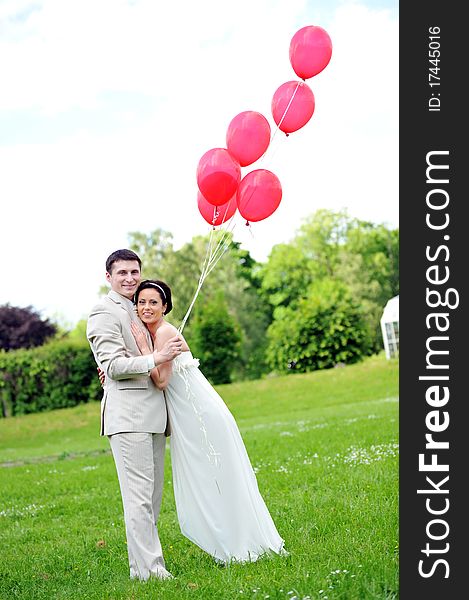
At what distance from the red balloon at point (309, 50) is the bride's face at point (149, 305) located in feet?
6.89

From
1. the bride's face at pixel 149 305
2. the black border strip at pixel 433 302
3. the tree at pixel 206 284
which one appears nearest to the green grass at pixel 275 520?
the black border strip at pixel 433 302

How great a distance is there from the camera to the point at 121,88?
32.6 meters

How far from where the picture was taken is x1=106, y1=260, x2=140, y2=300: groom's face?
5969 millimetres

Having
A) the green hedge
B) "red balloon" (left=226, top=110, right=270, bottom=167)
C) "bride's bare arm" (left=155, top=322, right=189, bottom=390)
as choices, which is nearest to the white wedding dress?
"bride's bare arm" (left=155, top=322, right=189, bottom=390)

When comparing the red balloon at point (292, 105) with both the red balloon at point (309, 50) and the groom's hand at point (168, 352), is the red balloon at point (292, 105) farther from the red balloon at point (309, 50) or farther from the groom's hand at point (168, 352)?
the groom's hand at point (168, 352)

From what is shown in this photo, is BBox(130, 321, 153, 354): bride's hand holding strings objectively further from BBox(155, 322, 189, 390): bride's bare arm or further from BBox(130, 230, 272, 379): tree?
BBox(130, 230, 272, 379): tree

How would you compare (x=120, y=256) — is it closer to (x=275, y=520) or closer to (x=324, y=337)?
(x=275, y=520)

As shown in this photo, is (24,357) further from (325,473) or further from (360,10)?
(325,473)

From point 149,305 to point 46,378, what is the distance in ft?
73.2

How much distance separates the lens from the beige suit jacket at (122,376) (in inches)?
228

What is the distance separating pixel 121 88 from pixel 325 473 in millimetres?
25831

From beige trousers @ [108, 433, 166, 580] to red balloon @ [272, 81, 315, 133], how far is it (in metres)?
2.64

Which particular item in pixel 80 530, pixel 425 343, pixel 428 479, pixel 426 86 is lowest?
pixel 80 530

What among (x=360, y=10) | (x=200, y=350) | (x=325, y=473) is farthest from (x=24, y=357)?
(x=325, y=473)
